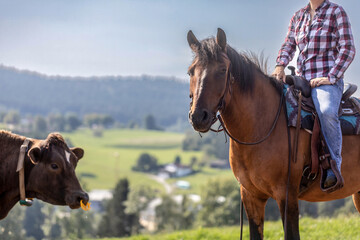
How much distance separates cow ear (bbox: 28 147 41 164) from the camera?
581cm

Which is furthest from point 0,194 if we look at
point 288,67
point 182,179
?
point 182,179

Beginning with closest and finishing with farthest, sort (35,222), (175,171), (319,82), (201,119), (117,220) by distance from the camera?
(201,119), (319,82), (117,220), (35,222), (175,171)

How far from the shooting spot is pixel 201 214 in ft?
201

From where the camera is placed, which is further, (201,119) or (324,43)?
(324,43)

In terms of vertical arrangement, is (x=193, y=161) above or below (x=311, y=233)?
below

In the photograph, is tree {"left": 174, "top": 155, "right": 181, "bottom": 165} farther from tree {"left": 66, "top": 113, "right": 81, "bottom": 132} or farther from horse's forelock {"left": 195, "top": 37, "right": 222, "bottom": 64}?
horse's forelock {"left": 195, "top": 37, "right": 222, "bottom": 64}

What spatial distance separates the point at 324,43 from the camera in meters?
6.39

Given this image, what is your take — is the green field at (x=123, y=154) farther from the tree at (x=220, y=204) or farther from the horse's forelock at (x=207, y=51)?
the horse's forelock at (x=207, y=51)

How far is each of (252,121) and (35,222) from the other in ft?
204

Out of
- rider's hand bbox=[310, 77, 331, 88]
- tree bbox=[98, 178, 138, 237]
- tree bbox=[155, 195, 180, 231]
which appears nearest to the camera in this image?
rider's hand bbox=[310, 77, 331, 88]

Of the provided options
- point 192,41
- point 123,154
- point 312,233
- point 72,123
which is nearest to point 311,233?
point 312,233

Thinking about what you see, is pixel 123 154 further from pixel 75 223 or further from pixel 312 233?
pixel 312 233

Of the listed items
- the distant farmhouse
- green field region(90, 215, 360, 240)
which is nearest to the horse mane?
green field region(90, 215, 360, 240)

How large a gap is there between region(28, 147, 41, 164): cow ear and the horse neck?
8.76ft
